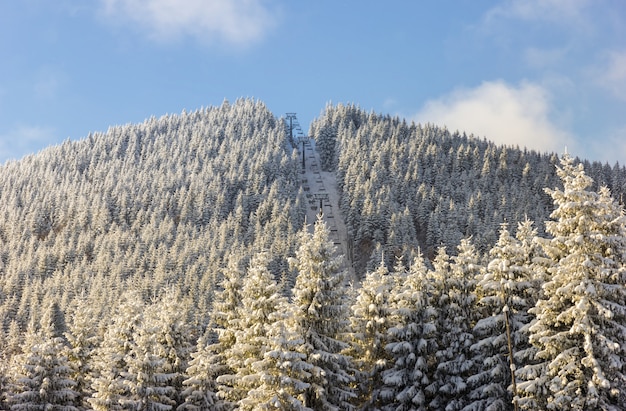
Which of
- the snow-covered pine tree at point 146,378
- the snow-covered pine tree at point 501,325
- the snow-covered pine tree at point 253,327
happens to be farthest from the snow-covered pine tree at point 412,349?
the snow-covered pine tree at point 146,378

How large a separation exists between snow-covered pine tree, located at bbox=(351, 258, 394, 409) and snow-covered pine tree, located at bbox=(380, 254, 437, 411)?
55 cm

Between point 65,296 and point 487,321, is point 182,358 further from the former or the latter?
point 65,296

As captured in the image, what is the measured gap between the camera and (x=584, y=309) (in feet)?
79.8

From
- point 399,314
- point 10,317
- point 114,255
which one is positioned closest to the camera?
point 399,314

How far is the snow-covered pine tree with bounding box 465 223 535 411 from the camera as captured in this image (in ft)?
97.6

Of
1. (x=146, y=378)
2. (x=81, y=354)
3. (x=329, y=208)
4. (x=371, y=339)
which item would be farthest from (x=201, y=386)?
(x=329, y=208)

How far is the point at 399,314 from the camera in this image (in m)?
33.1

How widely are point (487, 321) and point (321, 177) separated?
556 ft

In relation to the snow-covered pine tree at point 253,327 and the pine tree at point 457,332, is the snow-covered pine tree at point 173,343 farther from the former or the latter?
the pine tree at point 457,332

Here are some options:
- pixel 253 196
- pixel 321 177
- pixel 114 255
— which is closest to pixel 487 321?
pixel 114 255

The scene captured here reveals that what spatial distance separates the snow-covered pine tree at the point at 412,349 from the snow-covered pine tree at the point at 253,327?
23.8 ft

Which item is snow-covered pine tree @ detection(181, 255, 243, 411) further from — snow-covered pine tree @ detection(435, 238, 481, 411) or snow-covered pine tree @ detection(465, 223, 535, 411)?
snow-covered pine tree @ detection(465, 223, 535, 411)

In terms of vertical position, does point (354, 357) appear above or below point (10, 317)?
below

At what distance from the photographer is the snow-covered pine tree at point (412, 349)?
31938mm
